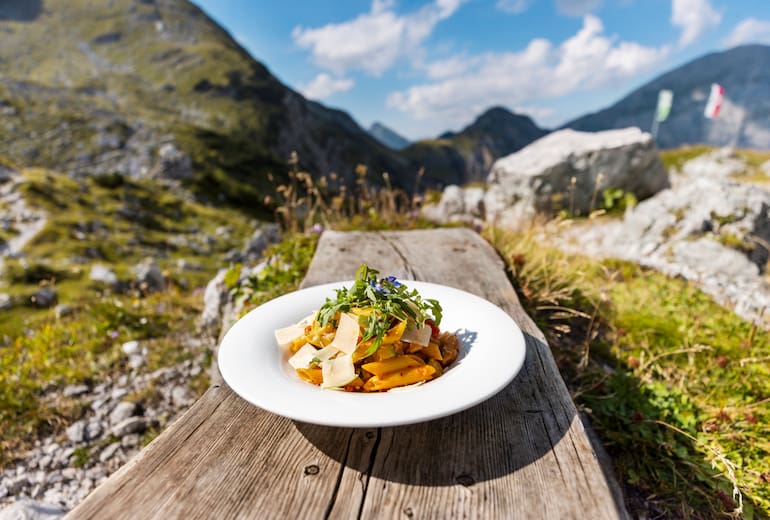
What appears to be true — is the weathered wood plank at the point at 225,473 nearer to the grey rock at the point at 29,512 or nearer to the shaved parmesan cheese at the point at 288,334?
the shaved parmesan cheese at the point at 288,334

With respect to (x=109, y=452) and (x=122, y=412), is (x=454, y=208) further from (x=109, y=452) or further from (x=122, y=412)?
(x=109, y=452)

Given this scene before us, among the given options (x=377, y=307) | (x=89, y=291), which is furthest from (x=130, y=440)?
(x=89, y=291)

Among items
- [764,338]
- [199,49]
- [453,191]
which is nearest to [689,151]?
[453,191]

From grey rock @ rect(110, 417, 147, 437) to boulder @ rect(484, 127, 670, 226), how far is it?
9.02 m

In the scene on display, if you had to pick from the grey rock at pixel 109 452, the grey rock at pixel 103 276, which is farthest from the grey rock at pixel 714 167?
the grey rock at pixel 109 452

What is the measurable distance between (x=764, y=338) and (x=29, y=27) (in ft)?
482

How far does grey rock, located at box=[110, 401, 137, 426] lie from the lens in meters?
4.17

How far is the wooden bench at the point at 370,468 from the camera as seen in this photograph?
131 cm

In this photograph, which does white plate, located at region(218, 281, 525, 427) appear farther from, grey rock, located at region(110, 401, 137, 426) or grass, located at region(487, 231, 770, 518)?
grey rock, located at region(110, 401, 137, 426)

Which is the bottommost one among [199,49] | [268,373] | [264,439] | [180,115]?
[264,439]

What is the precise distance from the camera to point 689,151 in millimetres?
53094

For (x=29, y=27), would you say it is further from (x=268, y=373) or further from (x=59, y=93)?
(x=268, y=373)

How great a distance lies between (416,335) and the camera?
1.70 meters

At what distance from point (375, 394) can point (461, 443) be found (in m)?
0.41
